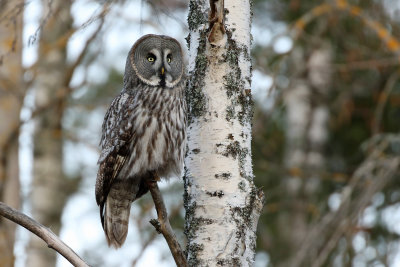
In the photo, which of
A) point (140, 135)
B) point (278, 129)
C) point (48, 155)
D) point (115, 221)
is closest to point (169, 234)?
point (140, 135)

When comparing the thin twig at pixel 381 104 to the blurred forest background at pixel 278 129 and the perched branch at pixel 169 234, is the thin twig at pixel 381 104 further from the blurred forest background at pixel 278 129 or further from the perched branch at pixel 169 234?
the perched branch at pixel 169 234

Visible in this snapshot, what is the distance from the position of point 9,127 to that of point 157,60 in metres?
1.65

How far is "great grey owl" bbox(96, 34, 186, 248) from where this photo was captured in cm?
321

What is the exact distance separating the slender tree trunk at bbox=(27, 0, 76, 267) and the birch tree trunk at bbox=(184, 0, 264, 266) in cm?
303

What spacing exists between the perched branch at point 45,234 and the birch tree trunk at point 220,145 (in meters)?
0.38

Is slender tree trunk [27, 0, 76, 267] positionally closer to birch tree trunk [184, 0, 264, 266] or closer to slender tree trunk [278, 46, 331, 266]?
slender tree trunk [278, 46, 331, 266]

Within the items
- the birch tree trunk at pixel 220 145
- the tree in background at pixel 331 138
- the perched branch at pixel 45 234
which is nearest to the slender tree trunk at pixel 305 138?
the tree in background at pixel 331 138

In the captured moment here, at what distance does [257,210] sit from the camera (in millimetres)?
2066

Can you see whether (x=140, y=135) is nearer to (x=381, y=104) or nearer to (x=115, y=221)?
(x=115, y=221)

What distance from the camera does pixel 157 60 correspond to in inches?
141

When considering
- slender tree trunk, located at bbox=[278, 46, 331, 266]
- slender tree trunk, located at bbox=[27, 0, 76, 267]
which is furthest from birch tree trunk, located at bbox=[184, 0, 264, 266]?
slender tree trunk, located at bbox=[278, 46, 331, 266]

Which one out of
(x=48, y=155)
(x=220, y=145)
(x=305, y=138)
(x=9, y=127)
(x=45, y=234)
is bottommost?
(x=45, y=234)

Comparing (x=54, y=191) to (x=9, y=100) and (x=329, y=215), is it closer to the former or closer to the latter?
(x=9, y=100)

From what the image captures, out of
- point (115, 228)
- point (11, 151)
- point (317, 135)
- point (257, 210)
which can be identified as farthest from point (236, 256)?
point (317, 135)
